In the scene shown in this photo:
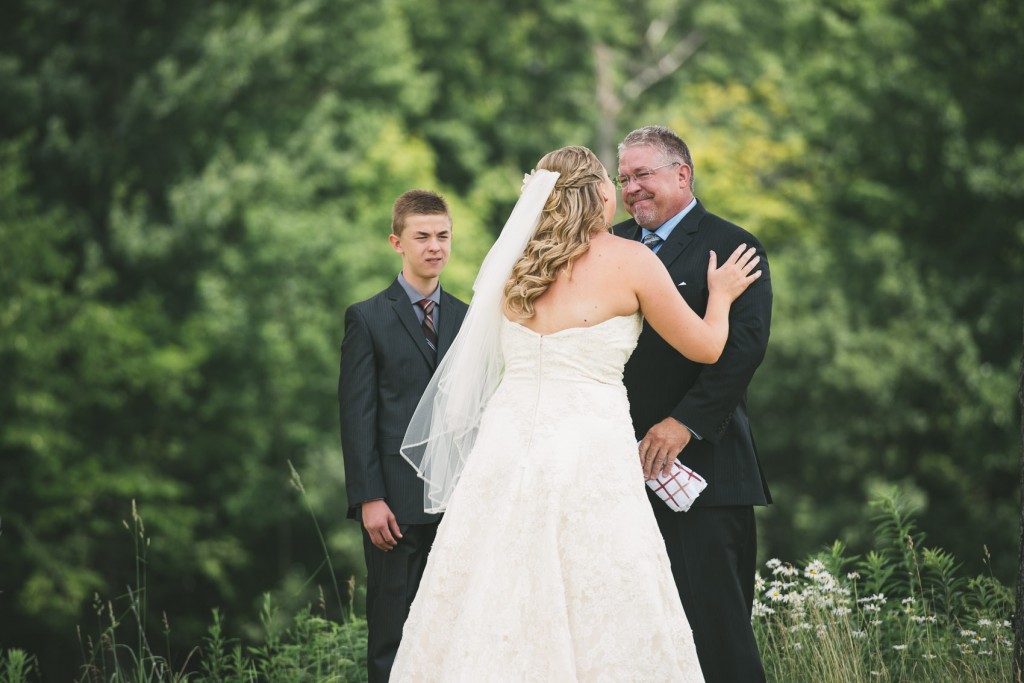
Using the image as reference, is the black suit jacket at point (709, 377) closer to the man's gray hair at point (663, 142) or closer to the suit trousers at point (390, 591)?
the man's gray hair at point (663, 142)

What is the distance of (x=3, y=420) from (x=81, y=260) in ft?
10.2

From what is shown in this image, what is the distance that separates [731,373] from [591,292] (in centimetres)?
65

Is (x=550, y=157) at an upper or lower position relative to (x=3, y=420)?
upper

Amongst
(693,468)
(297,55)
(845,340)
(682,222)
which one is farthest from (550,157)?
(297,55)

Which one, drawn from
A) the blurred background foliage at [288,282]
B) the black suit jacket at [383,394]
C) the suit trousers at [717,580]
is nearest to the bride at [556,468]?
the black suit jacket at [383,394]

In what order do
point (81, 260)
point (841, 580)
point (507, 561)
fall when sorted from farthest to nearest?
point (81, 260), point (841, 580), point (507, 561)

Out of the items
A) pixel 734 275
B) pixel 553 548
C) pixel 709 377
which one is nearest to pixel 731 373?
pixel 709 377

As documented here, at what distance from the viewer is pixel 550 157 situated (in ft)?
13.5

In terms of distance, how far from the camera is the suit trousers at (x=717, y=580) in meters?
4.18

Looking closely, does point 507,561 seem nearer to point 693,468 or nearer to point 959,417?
point 693,468

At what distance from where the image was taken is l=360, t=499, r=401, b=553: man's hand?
4645mm

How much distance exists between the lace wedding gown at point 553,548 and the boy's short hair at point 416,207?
102 centimetres

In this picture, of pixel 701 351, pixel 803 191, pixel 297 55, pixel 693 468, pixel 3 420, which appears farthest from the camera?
pixel 803 191

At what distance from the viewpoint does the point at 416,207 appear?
4902mm
